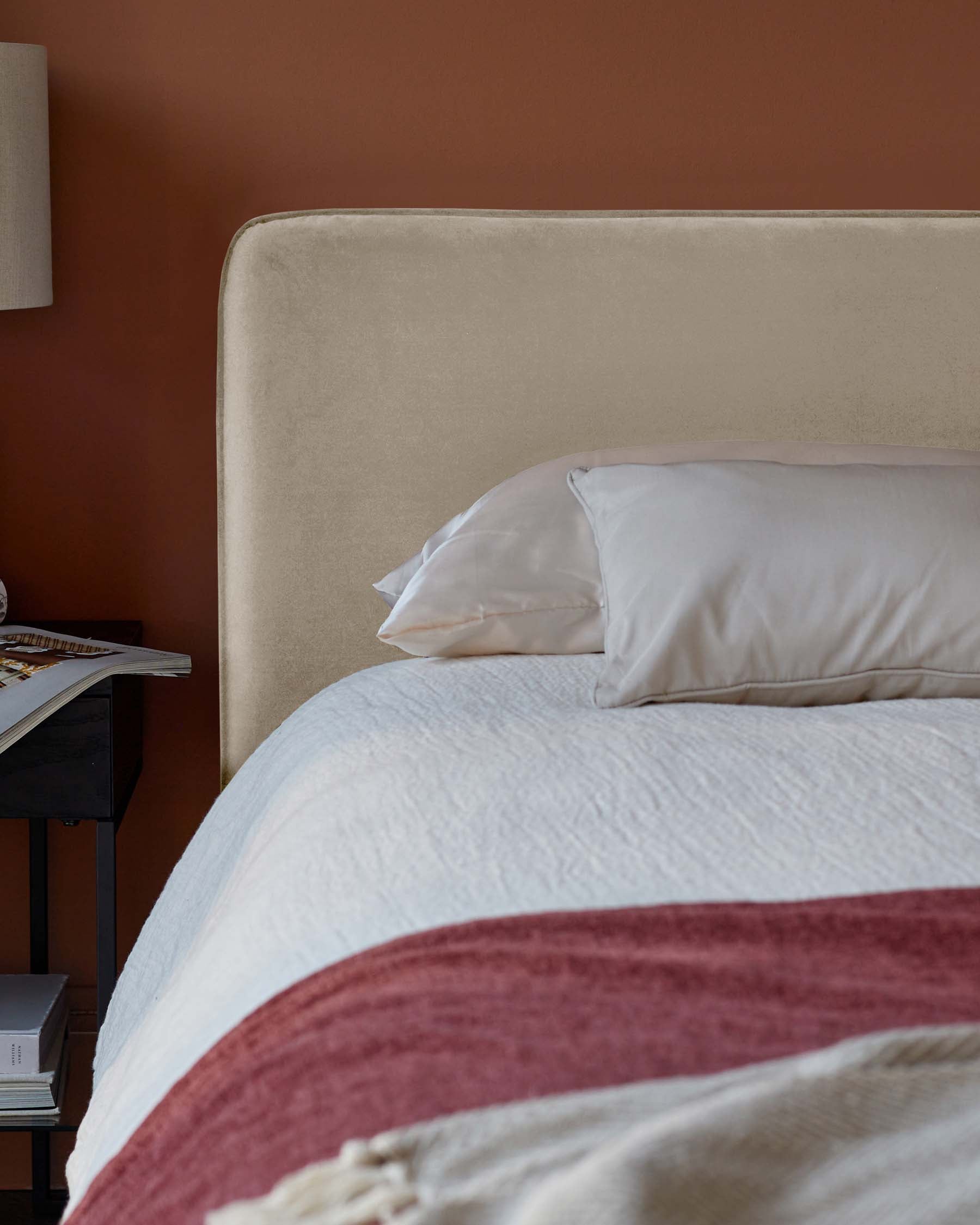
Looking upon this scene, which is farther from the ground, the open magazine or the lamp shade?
the lamp shade

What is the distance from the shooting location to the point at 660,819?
2.90ft

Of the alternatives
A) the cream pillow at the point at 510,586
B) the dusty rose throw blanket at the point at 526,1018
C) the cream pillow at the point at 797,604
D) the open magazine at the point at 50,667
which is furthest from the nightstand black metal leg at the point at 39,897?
the dusty rose throw blanket at the point at 526,1018

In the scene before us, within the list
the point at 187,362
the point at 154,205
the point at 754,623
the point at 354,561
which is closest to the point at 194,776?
the point at 354,561

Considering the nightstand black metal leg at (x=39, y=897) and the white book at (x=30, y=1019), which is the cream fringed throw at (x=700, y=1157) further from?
the nightstand black metal leg at (x=39, y=897)

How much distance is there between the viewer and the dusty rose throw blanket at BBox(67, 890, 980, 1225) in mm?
565

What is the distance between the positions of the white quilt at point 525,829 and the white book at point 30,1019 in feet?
1.33

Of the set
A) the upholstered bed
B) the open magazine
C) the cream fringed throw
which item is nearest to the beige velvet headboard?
the upholstered bed

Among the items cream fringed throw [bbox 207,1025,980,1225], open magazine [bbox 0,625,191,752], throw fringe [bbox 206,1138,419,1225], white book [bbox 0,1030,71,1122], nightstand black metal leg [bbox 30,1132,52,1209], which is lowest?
nightstand black metal leg [bbox 30,1132,52,1209]

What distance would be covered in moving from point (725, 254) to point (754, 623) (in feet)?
2.51

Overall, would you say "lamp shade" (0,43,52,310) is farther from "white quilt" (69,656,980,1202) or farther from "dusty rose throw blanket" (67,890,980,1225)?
"dusty rose throw blanket" (67,890,980,1225)

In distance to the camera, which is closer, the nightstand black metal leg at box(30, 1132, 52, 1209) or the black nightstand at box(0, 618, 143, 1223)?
the black nightstand at box(0, 618, 143, 1223)

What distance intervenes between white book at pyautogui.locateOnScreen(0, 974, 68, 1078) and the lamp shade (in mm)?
948

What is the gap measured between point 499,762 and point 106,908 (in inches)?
33.3

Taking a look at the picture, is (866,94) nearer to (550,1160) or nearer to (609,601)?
(609,601)
